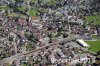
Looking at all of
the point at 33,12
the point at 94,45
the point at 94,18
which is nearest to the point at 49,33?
the point at 94,45

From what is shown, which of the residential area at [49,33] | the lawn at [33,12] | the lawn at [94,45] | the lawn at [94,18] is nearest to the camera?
the residential area at [49,33]

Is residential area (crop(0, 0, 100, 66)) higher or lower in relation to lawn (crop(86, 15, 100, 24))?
higher

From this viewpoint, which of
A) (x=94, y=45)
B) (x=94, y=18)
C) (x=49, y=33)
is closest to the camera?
(x=94, y=45)

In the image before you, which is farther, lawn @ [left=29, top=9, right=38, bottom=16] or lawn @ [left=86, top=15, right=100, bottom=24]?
lawn @ [left=29, top=9, right=38, bottom=16]

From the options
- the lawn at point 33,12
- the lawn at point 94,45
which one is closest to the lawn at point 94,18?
the lawn at point 33,12

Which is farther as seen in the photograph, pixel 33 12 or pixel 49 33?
pixel 33 12

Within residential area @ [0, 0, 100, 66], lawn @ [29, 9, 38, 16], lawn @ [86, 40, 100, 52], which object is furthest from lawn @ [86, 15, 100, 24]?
lawn @ [86, 40, 100, 52]

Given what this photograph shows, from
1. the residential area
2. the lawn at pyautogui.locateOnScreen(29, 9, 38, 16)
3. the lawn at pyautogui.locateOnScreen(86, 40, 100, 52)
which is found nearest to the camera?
the residential area

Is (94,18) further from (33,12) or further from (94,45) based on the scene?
(94,45)

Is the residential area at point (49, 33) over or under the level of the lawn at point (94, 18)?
over

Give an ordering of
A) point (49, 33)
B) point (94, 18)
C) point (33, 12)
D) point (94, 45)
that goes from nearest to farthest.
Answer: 1. point (94, 45)
2. point (49, 33)
3. point (94, 18)
4. point (33, 12)

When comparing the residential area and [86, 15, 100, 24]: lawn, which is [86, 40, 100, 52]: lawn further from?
[86, 15, 100, 24]: lawn

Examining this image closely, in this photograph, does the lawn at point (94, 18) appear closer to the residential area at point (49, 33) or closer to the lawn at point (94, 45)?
the residential area at point (49, 33)
